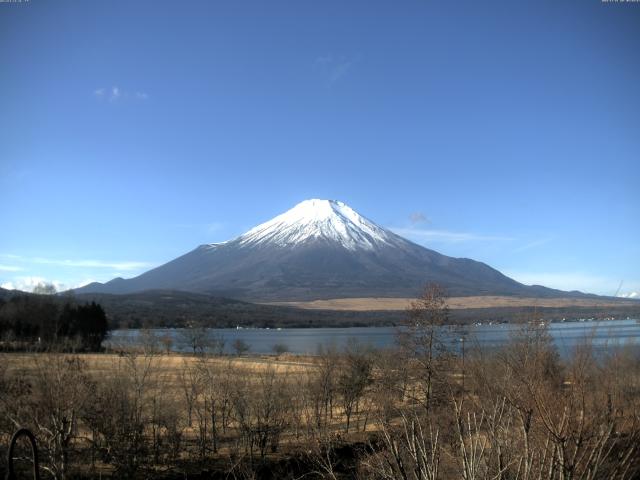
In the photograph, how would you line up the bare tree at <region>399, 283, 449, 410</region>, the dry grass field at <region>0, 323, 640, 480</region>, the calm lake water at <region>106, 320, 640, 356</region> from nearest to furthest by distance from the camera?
the calm lake water at <region>106, 320, 640, 356</region> → the dry grass field at <region>0, 323, 640, 480</region> → the bare tree at <region>399, 283, 449, 410</region>

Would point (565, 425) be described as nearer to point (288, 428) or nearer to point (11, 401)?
point (11, 401)

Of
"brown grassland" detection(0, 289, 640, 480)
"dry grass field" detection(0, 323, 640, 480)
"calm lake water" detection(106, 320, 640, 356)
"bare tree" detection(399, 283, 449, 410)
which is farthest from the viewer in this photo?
"bare tree" detection(399, 283, 449, 410)

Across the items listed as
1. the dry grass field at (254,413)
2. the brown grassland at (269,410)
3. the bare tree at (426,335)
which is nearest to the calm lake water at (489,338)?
the brown grassland at (269,410)

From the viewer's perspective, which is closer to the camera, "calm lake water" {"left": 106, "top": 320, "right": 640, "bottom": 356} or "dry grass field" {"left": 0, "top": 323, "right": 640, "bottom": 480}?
"calm lake water" {"left": 106, "top": 320, "right": 640, "bottom": 356}

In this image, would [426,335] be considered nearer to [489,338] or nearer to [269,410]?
[269,410]

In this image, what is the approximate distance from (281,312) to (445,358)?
177787 millimetres

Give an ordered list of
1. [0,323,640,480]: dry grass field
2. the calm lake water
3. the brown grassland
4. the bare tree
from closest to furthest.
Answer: the calm lake water → the brown grassland → [0,323,640,480]: dry grass field → the bare tree

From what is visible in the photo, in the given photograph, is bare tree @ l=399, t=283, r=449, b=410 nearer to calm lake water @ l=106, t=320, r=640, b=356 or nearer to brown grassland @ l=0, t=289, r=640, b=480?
brown grassland @ l=0, t=289, r=640, b=480

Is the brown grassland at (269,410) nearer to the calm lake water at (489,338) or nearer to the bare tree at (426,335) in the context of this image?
the bare tree at (426,335)

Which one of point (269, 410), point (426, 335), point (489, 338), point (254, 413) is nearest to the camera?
point (269, 410)

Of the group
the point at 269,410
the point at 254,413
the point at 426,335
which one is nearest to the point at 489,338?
the point at 426,335

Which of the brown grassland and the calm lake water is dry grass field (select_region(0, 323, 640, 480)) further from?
the calm lake water

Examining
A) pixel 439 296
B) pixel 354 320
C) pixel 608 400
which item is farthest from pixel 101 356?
pixel 354 320

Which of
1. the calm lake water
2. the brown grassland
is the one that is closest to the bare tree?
the brown grassland
